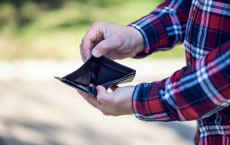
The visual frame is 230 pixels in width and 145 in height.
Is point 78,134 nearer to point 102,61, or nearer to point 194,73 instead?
point 102,61

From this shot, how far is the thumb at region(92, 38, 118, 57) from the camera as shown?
75.9 inches

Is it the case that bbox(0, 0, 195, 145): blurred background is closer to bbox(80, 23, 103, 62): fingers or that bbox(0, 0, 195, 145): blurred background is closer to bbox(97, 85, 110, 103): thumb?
bbox(80, 23, 103, 62): fingers

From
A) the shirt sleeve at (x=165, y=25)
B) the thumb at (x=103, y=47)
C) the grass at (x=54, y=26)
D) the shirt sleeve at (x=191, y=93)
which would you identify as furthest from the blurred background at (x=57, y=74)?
the shirt sleeve at (x=191, y=93)

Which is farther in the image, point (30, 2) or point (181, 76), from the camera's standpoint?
point (30, 2)

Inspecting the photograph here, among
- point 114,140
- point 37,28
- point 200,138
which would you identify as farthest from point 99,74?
point 37,28

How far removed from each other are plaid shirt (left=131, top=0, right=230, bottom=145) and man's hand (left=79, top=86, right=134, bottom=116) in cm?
3

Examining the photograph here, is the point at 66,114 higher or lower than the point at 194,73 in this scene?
lower

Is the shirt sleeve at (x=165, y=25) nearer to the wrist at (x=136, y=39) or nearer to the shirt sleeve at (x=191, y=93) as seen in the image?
the wrist at (x=136, y=39)

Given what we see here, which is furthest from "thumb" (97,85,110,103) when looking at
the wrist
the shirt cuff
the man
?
the wrist

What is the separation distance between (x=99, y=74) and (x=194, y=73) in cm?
47

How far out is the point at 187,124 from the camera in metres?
4.42

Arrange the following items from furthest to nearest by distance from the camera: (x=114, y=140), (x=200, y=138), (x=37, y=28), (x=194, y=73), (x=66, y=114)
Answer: (x=37, y=28)
(x=66, y=114)
(x=114, y=140)
(x=200, y=138)
(x=194, y=73)

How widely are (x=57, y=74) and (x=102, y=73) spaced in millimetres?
3416

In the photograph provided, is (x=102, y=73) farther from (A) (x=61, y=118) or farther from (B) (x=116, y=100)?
(A) (x=61, y=118)
